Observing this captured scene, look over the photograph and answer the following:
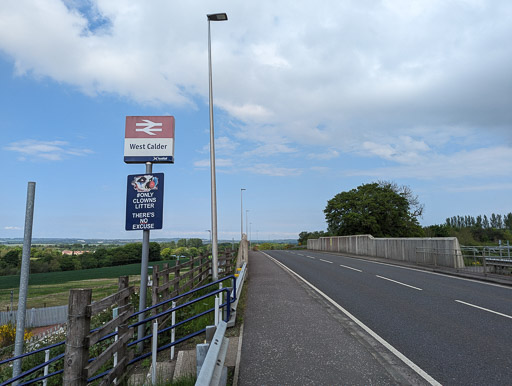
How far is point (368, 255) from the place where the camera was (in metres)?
31.2

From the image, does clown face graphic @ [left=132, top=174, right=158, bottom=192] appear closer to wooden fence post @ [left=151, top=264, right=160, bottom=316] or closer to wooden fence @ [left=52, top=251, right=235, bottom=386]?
wooden fence @ [left=52, top=251, right=235, bottom=386]

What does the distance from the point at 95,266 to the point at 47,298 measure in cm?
8377

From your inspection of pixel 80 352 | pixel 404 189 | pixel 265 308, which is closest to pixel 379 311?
pixel 265 308

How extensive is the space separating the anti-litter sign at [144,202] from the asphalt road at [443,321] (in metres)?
5.05

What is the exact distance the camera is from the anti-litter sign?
20.6 feet

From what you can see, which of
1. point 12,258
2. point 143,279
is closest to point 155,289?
point 143,279

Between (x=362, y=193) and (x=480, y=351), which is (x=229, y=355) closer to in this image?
(x=480, y=351)

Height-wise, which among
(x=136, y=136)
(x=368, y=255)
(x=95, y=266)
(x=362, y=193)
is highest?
(x=362, y=193)

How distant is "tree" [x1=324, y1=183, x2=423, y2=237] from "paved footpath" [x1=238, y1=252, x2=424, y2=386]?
42156mm

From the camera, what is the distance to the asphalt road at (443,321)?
4535 mm

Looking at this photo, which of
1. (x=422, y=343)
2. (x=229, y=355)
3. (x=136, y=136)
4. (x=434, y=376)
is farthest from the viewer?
(x=136, y=136)

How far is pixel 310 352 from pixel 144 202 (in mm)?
4175

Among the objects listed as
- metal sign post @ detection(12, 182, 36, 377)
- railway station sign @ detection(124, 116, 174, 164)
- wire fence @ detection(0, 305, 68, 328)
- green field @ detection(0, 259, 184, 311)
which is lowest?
green field @ detection(0, 259, 184, 311)

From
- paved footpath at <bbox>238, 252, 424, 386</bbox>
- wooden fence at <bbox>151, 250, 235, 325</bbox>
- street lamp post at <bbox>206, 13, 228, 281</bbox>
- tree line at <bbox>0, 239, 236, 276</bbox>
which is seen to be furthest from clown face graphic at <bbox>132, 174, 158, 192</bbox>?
tree line at <bbox>0, 239, 236, 276</bbox>
